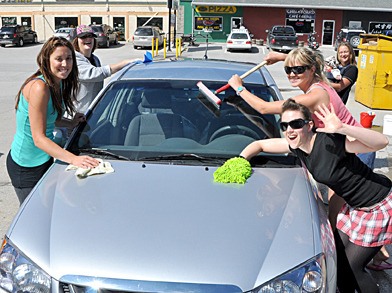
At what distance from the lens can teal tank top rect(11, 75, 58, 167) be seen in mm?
3326

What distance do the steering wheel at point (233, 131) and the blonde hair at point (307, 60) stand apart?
59 centimetres

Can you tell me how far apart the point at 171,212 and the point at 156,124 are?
1.19 m

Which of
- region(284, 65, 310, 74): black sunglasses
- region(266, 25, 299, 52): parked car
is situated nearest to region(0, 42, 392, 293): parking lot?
region(266, 25, 299, 52): parked car

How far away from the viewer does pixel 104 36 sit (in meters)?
34.2

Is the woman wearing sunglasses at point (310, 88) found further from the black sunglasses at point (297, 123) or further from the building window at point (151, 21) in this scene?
the building window at point (151, 21)

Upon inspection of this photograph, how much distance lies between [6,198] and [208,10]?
34797mm

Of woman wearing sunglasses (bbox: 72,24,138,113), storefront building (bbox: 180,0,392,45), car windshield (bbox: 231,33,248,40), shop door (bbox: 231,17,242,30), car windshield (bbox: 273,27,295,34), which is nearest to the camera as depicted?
woman wearing sunglasses (bbox: 72,24,138,113)

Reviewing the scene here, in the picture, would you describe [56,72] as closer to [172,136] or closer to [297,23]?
[172,136]

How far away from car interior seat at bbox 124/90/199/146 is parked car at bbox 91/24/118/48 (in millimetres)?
29787

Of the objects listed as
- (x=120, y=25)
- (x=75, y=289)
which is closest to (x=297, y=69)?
(x=75, y=289)

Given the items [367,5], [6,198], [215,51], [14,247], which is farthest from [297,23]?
[14,247]

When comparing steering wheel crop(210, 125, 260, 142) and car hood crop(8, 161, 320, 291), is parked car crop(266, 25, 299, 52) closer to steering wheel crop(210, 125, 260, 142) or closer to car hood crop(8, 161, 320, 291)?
steering wheel crop(210, 125, 260, 142)

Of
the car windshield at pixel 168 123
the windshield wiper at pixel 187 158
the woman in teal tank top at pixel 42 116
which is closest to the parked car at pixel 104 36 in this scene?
the car windshield at pixel 168 123

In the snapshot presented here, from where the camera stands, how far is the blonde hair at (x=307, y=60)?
3262 mm
